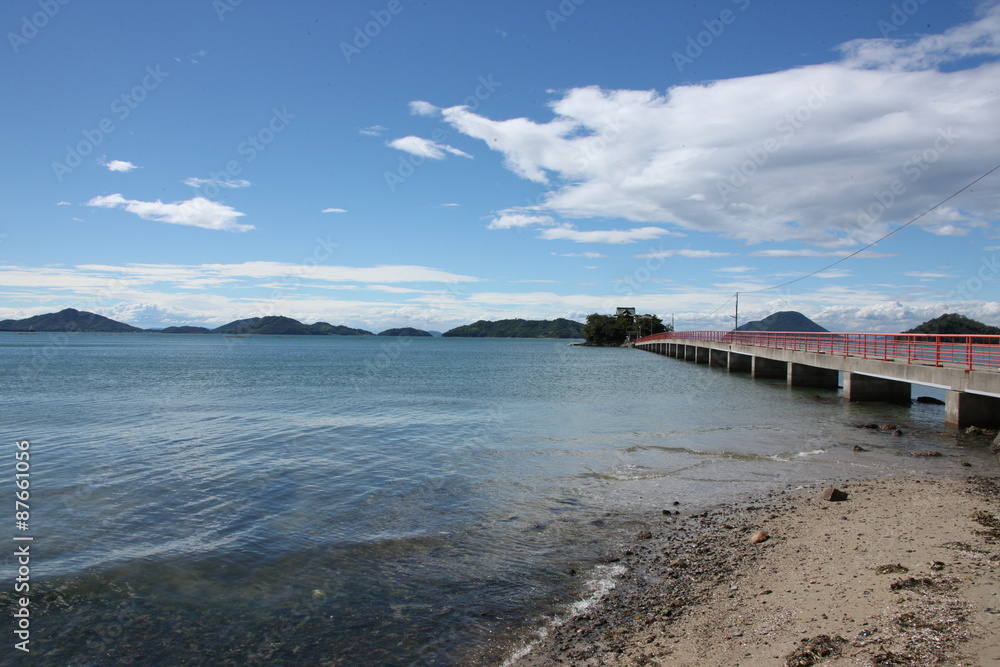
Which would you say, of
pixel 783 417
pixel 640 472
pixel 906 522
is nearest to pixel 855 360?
pixel 783 417

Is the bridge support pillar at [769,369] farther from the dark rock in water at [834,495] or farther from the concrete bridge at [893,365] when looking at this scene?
the dark rock in water at [834,495]

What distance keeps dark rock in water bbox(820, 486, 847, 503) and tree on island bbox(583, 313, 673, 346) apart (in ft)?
487

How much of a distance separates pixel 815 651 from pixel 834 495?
21.0 feet

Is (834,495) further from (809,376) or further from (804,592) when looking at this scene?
(809,376)

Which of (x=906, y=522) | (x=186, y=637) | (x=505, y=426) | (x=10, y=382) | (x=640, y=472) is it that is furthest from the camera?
(x=10, y=382)

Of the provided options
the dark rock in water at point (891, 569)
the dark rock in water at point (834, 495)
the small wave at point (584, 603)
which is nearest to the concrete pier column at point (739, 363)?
the dark rock in water at point (834, 495)

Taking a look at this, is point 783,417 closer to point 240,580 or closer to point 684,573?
point 684,573

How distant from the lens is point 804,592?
6.51 meters

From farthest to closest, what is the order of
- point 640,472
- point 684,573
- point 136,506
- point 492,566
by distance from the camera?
point 640,472 → point 136,506 → point 492,566 → point 684,573

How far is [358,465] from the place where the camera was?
48.8ft

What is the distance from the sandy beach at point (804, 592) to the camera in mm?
5180

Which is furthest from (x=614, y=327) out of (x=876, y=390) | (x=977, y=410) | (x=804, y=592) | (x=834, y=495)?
(x=804, y=592)

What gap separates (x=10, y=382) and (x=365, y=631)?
4828cm

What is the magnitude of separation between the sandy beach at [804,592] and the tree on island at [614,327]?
15032 centimetres
